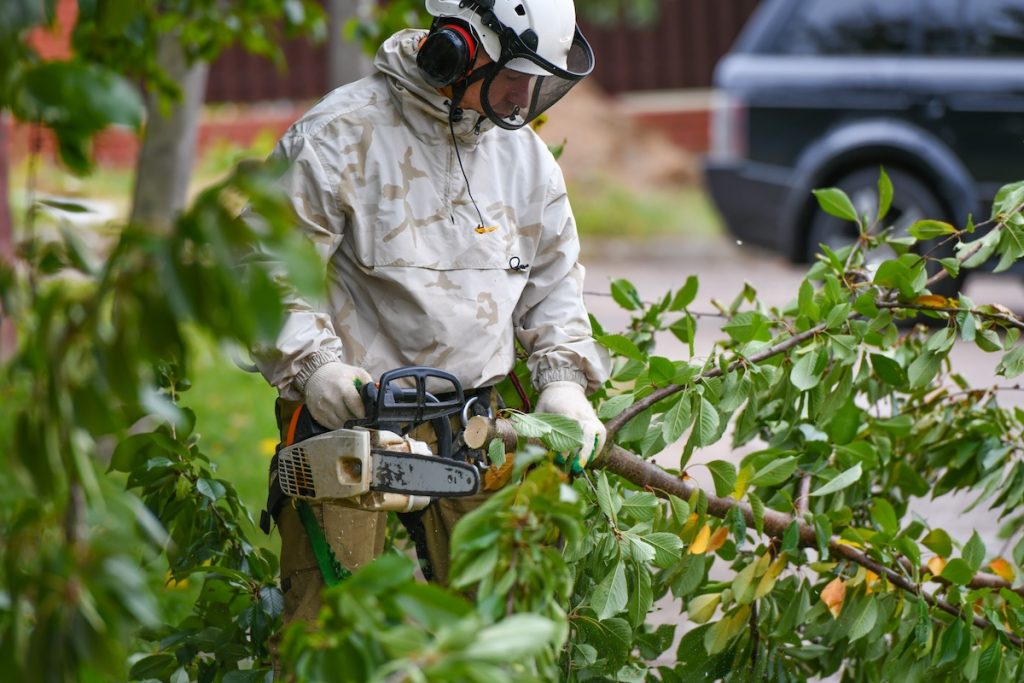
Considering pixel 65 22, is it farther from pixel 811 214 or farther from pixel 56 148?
pixel 56 148

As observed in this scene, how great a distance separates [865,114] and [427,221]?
656cm

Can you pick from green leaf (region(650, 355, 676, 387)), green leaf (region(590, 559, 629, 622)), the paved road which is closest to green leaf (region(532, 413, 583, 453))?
green leaf (region(590, 559, 629, 622))

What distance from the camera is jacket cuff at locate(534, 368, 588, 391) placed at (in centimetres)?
296

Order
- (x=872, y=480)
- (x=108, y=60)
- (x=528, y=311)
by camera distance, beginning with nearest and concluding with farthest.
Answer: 1. (x=528, y=311)
2. (x=872, y=480)
3. (x=108, y=60)

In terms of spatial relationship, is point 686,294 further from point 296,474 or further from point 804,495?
point 296,474

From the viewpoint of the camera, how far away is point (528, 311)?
10.2 feet

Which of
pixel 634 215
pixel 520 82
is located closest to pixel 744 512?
pixel 520 82

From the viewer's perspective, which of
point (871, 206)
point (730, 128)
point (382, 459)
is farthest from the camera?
point (730, 128)

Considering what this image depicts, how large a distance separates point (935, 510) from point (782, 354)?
2.67 metres

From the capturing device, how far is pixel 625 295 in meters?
3.58

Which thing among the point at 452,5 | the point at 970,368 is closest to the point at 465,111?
the point at 452,5

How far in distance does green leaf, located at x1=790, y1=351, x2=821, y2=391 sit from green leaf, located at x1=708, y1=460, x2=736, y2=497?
0.27 meters

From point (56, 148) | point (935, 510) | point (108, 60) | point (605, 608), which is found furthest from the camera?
point (935, 510)

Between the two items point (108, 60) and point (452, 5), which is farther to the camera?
point (108, 60)
